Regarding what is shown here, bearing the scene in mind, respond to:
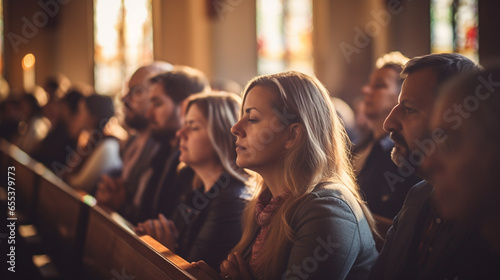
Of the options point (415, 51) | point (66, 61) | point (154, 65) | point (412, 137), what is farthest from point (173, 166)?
point (66, 61)

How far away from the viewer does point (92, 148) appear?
17.5 ft

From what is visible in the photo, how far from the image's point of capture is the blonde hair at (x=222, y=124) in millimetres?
2666

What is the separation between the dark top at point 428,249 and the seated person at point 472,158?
3cm

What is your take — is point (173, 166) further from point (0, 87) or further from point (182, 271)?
point (0, 87)

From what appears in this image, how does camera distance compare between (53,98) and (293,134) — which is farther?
(53,98)

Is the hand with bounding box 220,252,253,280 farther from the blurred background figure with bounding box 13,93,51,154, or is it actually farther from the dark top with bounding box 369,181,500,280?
the blurred background figure with bounding box 13,93,51,154

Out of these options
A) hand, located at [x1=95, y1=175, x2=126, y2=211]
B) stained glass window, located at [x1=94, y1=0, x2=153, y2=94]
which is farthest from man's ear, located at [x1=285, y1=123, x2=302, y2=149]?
stained glass window, located at [x1=94, y1=0, x2=153, y2=94]

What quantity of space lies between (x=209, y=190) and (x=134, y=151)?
1.88 m

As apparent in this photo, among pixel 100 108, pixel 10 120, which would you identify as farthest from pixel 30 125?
pixel 100 108

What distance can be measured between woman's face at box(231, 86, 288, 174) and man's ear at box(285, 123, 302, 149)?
15 mm

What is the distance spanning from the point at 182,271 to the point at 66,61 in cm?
1504

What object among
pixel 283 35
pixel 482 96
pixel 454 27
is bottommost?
pixel 482 96

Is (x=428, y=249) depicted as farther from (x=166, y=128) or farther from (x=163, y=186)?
(x=166, y=128)

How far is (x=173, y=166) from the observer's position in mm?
3439
